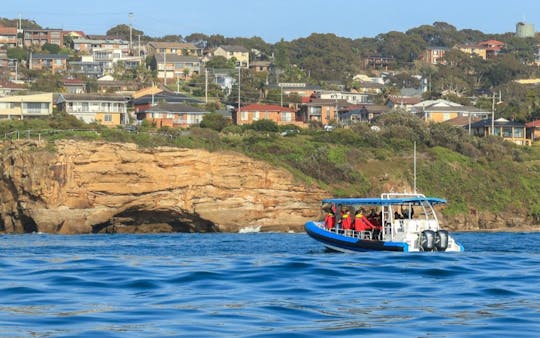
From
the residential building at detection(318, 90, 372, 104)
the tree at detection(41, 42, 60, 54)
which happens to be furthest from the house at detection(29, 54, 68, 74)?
the residential building at detection(318, 90, 372, 104)

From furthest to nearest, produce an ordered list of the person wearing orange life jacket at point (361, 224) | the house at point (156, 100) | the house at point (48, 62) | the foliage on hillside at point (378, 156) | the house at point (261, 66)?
the house at point (261, 66)
the house at point (48, 62)
the house at point (156, 100)
the foliage on hillside at point (378, 156)
the person wearing orange life jacket at point (361, 224)

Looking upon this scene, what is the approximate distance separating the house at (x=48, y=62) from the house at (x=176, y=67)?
14235 mm

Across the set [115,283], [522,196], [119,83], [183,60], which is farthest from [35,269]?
[183,60]

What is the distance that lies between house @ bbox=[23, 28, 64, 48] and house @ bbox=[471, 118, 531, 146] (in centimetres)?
9782

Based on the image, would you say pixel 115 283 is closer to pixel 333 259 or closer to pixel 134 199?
pixel 333 259

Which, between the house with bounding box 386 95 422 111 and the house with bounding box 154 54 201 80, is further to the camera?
the house with bounding box 154 54 201 80

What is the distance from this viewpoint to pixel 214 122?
345 ft

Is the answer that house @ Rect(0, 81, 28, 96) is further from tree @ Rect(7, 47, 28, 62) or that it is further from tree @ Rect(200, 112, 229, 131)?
tree @ Rect(7, 47, 28, 62)

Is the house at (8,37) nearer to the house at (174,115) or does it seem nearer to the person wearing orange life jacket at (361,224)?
the house at (174,115)

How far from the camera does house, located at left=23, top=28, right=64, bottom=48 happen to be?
194m

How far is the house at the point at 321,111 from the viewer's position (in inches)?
5276

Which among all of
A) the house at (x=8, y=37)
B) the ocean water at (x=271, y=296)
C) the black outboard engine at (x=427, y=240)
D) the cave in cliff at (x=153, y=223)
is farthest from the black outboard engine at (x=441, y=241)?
the house at (x=8, y=37)

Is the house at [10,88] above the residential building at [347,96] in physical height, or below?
above

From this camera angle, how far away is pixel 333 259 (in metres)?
38.8
